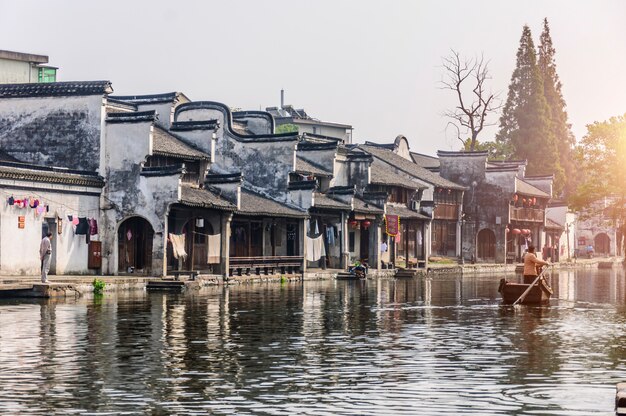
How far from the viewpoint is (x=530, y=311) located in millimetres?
35875

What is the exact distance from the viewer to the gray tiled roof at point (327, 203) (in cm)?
6256

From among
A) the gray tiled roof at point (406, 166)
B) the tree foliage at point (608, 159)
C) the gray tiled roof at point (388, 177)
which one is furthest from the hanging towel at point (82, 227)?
the tree foliage at point (608, 159)

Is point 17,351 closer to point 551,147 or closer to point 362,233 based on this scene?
point 362,233

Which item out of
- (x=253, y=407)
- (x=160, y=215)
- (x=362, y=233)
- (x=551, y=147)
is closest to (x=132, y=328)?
(x=253, y=407)

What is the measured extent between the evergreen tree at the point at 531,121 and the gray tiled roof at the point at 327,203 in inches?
2241

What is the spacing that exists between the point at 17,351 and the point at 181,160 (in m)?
31.7

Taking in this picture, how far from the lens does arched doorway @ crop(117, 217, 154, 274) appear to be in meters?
49.0

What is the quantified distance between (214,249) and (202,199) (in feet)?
8.88

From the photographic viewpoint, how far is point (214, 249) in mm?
51844

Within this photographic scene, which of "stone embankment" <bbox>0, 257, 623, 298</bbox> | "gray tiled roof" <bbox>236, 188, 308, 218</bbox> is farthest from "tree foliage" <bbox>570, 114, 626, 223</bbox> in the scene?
"gray tiled roof" <bbox>236, 188, 308, 218</bbox>

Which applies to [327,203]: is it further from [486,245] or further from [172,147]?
[486,245]

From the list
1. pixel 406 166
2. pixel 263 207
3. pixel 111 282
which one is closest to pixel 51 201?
pixel 111 282

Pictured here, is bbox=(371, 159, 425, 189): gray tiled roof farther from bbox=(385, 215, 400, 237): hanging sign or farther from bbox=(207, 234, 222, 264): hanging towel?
bbox=(207, 234, 222, 264): hanging towel

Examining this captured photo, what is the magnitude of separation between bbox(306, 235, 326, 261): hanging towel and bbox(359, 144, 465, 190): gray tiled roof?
21.5 m
